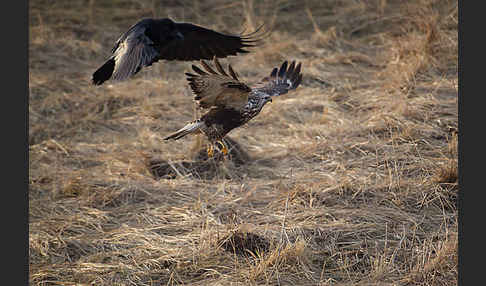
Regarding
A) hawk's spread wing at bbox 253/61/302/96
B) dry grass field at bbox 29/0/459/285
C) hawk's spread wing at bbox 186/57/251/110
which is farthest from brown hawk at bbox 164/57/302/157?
dry grass field at bbox 29/0/459/285

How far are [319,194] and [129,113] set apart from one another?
8.99ft

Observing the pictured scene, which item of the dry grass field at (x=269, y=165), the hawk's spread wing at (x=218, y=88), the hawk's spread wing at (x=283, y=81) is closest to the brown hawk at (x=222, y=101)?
the hawk's spread wing at (x=218, y=88)

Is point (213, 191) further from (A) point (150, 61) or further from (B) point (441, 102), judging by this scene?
(B) point (441, 102)

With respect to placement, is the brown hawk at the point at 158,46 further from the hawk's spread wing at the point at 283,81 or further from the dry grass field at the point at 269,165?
the dry grass field at the point at 269,165

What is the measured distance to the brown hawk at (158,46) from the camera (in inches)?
158

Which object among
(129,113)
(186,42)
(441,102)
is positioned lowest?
(129,113)

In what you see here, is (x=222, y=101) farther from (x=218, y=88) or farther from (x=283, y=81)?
(x=283, y=81)

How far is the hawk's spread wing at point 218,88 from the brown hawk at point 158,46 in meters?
0.22

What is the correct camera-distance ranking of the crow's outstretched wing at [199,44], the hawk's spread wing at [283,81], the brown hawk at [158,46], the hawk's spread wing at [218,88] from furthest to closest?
the hawk's spread wing at [283,81], the crow's outstretched wing at [199,44], the hawk's spread wing at [218,88], the brown hawk at [158,46]

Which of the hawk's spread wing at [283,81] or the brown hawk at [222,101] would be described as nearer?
the brown hawk at [222,101]

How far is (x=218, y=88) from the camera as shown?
15.0ft

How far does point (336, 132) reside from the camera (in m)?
6.34

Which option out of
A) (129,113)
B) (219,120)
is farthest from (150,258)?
(129,113)

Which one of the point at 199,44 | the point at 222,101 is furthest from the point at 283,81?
the point at 199,44
